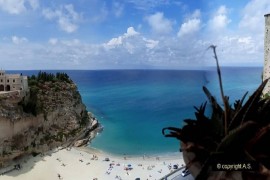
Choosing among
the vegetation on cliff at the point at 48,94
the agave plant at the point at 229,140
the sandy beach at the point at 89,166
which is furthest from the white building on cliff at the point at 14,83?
the agave plant at the point at 229,140

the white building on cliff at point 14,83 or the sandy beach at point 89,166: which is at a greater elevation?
the white building on cliff at point 14,83

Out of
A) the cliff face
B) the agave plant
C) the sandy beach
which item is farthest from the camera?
the cliff face

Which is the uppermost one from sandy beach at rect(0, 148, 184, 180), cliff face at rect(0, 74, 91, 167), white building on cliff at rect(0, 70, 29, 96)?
white building on cliff at rect(0, 70, 29, 96)

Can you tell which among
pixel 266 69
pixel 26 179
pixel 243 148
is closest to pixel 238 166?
pixel 243 148

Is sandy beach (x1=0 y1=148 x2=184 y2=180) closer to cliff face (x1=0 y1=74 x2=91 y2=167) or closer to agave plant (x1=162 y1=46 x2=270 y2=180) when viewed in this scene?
cliff face (x1=0 y1=74 x2=91 y2=167)

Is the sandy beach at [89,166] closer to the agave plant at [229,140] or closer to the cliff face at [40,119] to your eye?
the cliff face at [40,119]

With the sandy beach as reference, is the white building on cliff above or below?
above

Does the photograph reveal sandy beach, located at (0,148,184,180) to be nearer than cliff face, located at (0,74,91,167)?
Yes

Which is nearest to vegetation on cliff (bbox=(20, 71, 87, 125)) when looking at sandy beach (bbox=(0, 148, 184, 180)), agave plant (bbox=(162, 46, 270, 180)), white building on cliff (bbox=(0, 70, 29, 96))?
white building on cliff (bbox=(0, 70, 29, 96))
